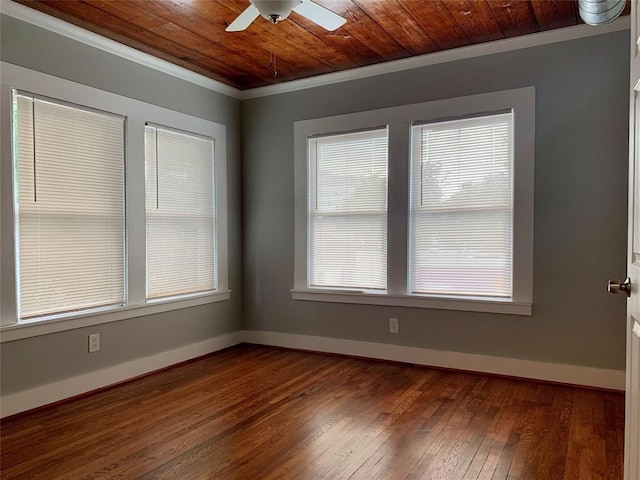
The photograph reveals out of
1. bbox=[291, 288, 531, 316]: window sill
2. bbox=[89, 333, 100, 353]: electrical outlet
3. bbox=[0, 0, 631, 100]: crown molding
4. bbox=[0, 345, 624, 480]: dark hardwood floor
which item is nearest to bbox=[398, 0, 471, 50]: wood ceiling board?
bbox=[0, 0, 631, 100]: crown molding

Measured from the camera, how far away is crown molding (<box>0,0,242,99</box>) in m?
2.82

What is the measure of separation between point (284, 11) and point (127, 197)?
1984mm

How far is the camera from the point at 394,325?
3.91 m

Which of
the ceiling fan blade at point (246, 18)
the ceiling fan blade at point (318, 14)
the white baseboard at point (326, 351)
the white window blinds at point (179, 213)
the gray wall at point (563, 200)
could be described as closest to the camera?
the ceiling fan blade at point (318, 14)

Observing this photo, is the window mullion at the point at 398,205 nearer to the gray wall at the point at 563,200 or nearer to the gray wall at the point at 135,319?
the gray wall at the point at 563,200

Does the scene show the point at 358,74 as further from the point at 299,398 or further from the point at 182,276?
the point at 299,398

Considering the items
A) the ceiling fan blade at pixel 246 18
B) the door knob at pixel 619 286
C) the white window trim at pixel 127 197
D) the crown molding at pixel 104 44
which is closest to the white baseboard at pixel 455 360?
the white window trim at pixel 127 197

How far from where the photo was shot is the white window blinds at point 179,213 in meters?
3.74

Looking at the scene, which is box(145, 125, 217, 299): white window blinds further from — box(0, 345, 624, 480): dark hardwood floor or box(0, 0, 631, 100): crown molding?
box(0, 345, 624, 480): dark hardwood floor

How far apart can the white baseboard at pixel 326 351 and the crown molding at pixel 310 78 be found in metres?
2.34

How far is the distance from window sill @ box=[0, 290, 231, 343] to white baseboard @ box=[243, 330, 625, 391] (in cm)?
79

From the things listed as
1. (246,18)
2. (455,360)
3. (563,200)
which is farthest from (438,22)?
(455,360)

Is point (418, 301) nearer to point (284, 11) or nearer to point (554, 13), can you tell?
point (554, 13)

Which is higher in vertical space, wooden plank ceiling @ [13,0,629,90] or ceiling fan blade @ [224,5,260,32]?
wooden plank ceiling @ [13,0,629,90]
